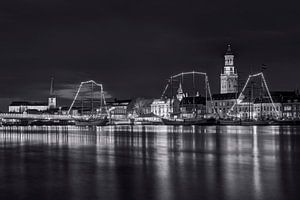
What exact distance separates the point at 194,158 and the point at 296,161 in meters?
5.55

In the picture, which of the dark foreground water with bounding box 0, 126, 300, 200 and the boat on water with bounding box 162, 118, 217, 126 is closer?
the dark foreground water with bounding box 0, 126, 300, 200

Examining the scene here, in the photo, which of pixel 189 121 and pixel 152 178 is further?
pixel 189 121

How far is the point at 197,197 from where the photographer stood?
14.5 m

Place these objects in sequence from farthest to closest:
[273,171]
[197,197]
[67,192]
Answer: [273,171] < [67,192] < [197,197]

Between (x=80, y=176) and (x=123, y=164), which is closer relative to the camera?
(x=80, y=176)

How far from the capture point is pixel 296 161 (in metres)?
24.5

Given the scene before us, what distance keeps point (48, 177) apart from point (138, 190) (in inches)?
198

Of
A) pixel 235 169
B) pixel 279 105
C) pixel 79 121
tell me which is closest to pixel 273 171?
pixel 235 169

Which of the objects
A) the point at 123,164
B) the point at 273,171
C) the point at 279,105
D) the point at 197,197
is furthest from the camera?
the point at 279,105

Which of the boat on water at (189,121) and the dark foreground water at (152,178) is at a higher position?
the dark foreground water at (152,178)

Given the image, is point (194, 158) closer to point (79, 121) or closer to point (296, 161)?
point (296, 161)

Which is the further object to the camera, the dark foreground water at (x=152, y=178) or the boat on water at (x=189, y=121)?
the boat on water at (x=189, y=121)

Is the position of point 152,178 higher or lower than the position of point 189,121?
higher

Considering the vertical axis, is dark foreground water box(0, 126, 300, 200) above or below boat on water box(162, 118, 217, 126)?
above
